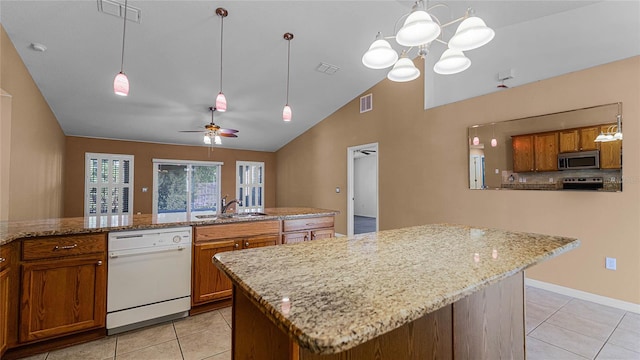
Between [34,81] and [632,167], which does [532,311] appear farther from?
[34,81]

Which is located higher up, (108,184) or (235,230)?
(108,184)

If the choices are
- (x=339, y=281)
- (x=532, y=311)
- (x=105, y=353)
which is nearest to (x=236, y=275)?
(x=339, y=281)

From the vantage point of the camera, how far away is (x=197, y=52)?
11.9 ft

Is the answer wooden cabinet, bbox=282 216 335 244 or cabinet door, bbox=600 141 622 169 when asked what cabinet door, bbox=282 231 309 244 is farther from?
cabinet door, bbox=600 141 622 169

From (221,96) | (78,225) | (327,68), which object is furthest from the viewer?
(327,68)

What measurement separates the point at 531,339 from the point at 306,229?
2211 millimetres

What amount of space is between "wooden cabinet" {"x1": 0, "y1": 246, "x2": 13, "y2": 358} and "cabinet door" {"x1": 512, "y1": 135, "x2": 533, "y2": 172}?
4679 millimetres

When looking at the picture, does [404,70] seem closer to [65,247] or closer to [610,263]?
[65,247]

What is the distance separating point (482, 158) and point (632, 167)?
1322mm

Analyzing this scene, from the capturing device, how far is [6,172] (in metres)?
3.04

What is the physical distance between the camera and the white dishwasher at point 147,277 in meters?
2.12

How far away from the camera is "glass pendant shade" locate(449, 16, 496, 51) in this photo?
1539 millimetres

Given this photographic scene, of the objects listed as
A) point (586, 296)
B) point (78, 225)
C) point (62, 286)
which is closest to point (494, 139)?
point (586, 296)

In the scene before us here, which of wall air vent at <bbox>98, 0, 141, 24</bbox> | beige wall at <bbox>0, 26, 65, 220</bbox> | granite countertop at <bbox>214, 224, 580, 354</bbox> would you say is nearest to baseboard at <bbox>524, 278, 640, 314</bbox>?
granite countertop at <bbox>214, 224, 580, 354</bbox>
